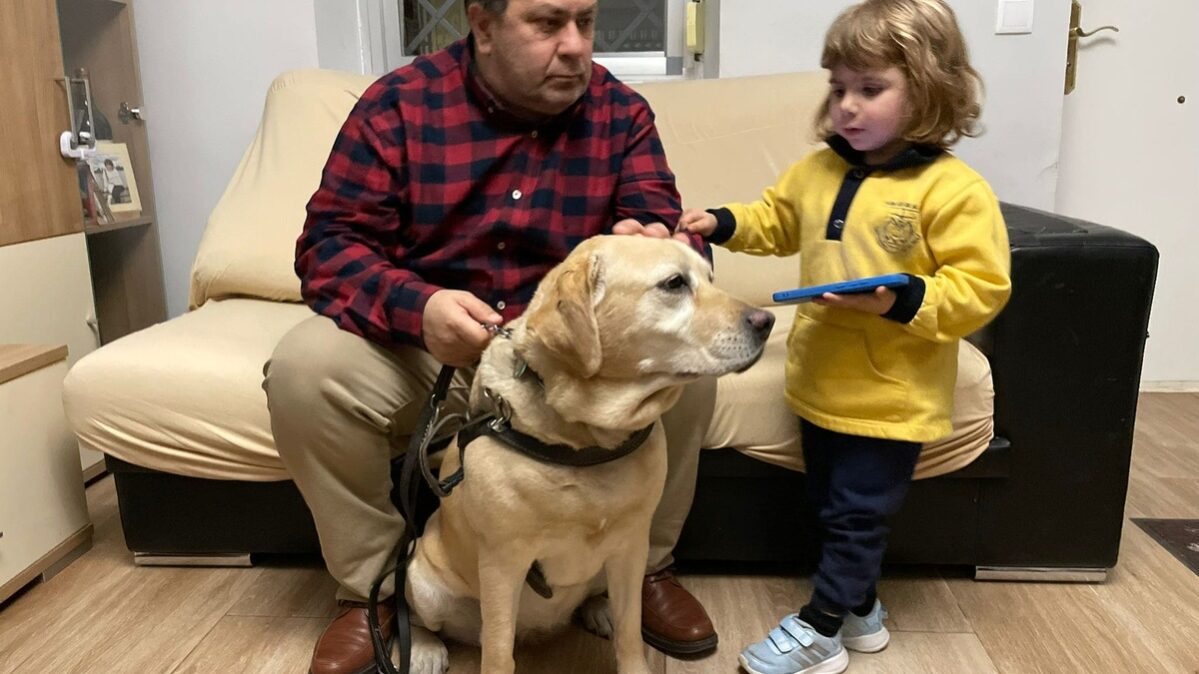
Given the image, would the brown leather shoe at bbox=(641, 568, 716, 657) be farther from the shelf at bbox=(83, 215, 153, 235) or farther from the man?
the shelf at bbox=(83, 215, 153, 235)

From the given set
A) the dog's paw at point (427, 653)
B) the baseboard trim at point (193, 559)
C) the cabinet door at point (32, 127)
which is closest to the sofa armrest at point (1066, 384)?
the dog's paw at point (427, 653)

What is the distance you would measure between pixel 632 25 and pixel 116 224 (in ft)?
5.27

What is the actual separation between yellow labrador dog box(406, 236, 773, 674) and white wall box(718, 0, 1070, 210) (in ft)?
4.56

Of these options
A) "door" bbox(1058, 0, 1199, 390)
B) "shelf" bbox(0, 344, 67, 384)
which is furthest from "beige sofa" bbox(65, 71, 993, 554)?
"door" bbox(1058, 0, 1199, 390)

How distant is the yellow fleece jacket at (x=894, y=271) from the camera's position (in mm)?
1112

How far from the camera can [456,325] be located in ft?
3.70

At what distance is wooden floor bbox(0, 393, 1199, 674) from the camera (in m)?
1.36

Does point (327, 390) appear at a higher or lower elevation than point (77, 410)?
higher

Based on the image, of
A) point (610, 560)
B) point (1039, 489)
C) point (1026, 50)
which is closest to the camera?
point (610, 560)

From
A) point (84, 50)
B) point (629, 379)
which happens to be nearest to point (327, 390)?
point (629, 379)

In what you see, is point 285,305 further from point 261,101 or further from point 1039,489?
point 1039,489

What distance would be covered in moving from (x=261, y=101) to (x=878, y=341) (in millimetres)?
1882

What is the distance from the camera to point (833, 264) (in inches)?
49.0

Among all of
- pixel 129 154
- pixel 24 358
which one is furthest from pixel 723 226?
pixel 129 154
